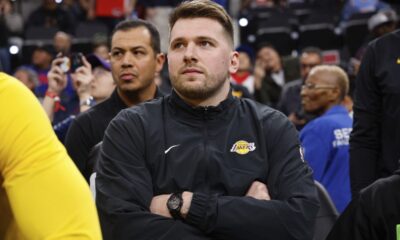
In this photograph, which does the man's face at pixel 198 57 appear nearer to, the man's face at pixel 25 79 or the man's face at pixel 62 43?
the man's face at pixel 25 79

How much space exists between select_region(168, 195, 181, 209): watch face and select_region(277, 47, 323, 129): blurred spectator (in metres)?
4.07

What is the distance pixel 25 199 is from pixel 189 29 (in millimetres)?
1848

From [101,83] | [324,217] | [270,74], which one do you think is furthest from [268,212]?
[270,74]

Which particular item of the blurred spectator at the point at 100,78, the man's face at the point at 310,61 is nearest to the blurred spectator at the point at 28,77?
the man's face at the point at 310,61

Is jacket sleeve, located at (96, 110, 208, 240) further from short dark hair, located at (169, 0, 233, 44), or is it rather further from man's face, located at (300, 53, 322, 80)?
man's face, located at (300, 53, 322, 80)

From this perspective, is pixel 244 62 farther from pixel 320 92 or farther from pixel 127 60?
pixel 127 60

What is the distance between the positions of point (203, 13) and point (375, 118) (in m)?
1.20

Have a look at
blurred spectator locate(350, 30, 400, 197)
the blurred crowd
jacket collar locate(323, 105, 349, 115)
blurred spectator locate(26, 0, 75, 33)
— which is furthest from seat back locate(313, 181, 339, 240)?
blurred spectator locate(26, 0, 75, 33)

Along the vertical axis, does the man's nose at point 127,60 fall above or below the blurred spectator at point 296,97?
above

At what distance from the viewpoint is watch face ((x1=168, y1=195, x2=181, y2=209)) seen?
313 centimetres

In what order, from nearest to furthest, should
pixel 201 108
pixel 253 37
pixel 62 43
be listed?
1. pixel 201 108
2. pixel 62 43
3. pixel 253 37

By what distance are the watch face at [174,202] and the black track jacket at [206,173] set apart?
52 millimetres

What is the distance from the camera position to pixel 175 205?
3129mm

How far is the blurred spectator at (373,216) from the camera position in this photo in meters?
3.09
